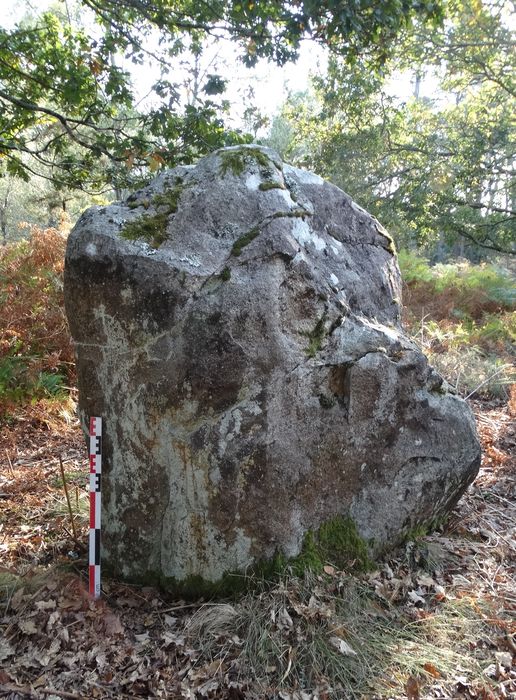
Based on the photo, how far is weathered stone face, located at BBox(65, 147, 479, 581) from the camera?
3285 mm

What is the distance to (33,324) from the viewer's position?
7855 millimetres

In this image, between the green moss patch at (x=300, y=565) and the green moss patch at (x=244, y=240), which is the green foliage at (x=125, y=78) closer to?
the green moss patch at (x=244, y=240)

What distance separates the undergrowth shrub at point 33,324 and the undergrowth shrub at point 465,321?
5.46 metres

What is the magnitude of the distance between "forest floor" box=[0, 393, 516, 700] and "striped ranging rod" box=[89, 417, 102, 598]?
15 centimetres

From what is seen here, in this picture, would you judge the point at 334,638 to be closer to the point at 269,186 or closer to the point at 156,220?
the point at 156,220

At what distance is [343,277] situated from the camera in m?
4.05

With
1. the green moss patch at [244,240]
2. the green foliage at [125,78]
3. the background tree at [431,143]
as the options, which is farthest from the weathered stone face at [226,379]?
the background tree at [431,143]

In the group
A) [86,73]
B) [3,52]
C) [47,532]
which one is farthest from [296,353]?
[3,52]

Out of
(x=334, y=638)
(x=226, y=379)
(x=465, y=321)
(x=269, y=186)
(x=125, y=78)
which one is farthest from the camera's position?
(x=465, y=321)

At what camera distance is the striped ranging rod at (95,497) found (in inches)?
133

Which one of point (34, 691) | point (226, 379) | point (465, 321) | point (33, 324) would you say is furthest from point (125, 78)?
point (465, 321)

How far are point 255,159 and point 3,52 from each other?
4.43 metres

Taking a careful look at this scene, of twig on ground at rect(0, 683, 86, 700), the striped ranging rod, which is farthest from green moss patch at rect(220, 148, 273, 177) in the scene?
twig on ground at rect(0, 683, 86, 700)

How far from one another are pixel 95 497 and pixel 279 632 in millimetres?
1392
